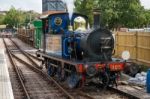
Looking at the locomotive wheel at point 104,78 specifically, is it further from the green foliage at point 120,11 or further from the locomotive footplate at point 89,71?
the green foliage at point 120,11

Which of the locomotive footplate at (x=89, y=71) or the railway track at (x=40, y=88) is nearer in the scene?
the locomotive footplate at (x=89, y=71)

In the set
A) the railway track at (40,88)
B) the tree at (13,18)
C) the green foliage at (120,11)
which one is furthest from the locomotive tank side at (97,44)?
the tree at (13,18)

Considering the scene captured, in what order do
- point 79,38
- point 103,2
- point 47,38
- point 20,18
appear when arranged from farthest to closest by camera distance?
point 20,18 → point 103,2 → point 47,38 → point 79,38

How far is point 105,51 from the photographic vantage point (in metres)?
13.5

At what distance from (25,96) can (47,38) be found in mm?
4887

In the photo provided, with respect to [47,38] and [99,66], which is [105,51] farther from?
[47,38]

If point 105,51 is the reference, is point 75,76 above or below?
below

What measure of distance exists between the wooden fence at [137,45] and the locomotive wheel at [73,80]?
5.52 m

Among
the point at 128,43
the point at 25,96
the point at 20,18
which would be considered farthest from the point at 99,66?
the point at 20,18

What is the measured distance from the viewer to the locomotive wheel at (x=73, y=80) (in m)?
13.4

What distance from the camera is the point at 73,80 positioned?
13664 millimetres

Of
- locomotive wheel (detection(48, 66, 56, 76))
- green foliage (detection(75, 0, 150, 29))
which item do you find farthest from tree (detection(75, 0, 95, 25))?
locomotive wheel (detection(48, 66, 56, 76))

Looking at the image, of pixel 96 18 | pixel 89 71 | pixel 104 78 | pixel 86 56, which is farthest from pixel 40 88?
pixel 96 18

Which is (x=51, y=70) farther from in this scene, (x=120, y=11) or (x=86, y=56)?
(x=120, y=11)
